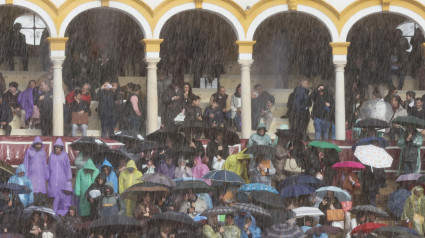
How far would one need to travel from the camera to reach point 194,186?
27.4m

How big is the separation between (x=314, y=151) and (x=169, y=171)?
132 inches

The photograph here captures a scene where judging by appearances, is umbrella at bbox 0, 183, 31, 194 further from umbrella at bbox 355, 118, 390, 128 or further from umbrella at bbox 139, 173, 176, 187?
umbrella at bbox 355, 118, 390, 128

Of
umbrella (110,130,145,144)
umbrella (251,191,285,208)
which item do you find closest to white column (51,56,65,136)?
umbrella (110,130,145,144)

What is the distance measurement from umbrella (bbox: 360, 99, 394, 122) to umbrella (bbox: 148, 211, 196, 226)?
1035 cm

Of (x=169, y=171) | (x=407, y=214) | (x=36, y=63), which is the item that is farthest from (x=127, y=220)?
(x=36, y=63)

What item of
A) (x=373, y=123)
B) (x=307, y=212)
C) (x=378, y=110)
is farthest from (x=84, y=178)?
(x=378, y=110)

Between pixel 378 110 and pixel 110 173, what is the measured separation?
8499 mm

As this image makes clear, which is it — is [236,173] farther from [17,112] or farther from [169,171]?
[17,112]

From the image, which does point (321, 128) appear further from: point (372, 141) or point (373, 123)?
point (372, 141)

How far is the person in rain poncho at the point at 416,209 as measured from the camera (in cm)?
2852

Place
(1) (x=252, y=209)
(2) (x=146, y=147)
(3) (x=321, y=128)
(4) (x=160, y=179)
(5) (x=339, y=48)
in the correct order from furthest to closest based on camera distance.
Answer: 1. (5) (x=339, y=48)
2. (3) (x=321, y=128)
3. (2) (x=146, y=147)
4. (4) (x=160, y=179)
5. (1) (x=252, y=209)

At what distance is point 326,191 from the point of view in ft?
92.0

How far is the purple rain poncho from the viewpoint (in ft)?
99.7

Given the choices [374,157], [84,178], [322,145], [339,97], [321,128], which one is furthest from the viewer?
[339,97]
